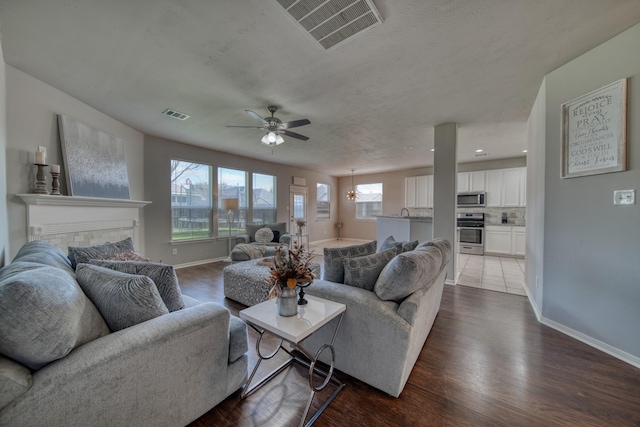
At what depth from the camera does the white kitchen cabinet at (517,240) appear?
5.67 metres

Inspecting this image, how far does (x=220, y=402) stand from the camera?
1.51 meters

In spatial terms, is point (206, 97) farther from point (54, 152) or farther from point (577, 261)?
point (577, 261)

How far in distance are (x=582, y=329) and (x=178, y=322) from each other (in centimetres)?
337

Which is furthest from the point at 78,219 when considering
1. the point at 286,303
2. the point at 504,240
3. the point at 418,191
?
the point at 504,240

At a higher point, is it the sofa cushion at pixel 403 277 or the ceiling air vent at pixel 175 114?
the ceiling air vent at pixel 175 114

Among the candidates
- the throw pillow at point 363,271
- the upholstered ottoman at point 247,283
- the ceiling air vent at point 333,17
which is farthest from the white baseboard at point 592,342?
the ceiling air vent at point 333,17

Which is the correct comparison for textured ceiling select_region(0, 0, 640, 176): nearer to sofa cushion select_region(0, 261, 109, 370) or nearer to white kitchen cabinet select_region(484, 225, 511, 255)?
sofa cushion select_region(0, 261, 109, 370)

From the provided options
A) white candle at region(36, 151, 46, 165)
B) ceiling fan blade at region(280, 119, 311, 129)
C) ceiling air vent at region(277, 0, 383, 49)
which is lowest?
white candle at region(36, 151, 46, 165)

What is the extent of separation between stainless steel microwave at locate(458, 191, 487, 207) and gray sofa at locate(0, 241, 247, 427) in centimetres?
686

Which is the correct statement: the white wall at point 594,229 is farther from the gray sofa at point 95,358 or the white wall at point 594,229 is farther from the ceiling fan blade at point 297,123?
the gray sofa at point 95,358

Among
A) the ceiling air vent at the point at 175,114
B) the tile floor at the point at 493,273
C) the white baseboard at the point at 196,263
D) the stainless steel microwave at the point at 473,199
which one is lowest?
the tile floor at the point at 493,273

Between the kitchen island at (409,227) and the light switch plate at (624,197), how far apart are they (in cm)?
225

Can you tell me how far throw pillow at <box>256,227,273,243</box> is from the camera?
5082 millimetres

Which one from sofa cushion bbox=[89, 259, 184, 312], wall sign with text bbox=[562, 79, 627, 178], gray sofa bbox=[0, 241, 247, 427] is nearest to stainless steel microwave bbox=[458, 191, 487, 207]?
wall sign with text bbox=[562, 79, 627, 178]
